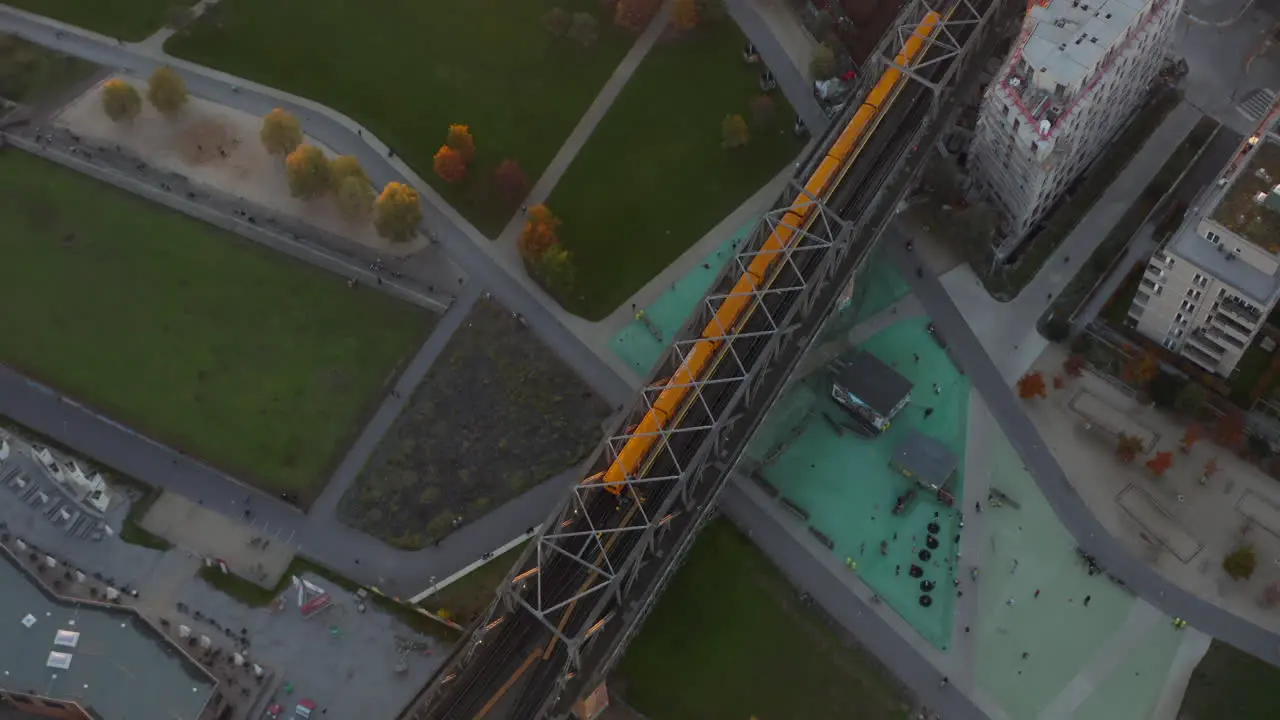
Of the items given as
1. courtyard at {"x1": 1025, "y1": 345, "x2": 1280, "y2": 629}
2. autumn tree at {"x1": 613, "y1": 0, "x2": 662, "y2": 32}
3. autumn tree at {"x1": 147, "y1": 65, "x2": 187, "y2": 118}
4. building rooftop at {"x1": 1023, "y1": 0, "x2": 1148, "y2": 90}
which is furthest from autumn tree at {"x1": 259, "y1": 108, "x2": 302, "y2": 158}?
courtyard at {"x1": 1025, "y1": 345, "x2": 1280, "y2": 629}

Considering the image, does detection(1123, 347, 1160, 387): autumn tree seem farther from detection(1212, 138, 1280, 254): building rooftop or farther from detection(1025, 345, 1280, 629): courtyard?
detection(1212, 138, 1280, 254): building rooftop

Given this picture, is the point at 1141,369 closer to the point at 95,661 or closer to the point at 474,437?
the point at 474,437

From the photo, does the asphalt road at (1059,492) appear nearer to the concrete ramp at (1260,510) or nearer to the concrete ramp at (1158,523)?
the concrete ramp at (1158,523)

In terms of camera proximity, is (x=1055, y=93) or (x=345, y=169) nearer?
(x=1055, y=93)

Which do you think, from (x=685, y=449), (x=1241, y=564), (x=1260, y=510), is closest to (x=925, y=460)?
(x=685, y=449)

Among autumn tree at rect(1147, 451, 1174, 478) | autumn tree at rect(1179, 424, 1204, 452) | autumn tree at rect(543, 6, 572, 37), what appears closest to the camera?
autumn tree at rect(1147, 451, 1174, 478)

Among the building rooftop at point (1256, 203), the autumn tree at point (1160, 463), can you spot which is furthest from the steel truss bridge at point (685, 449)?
the autumn tree at point (1160, 463)
